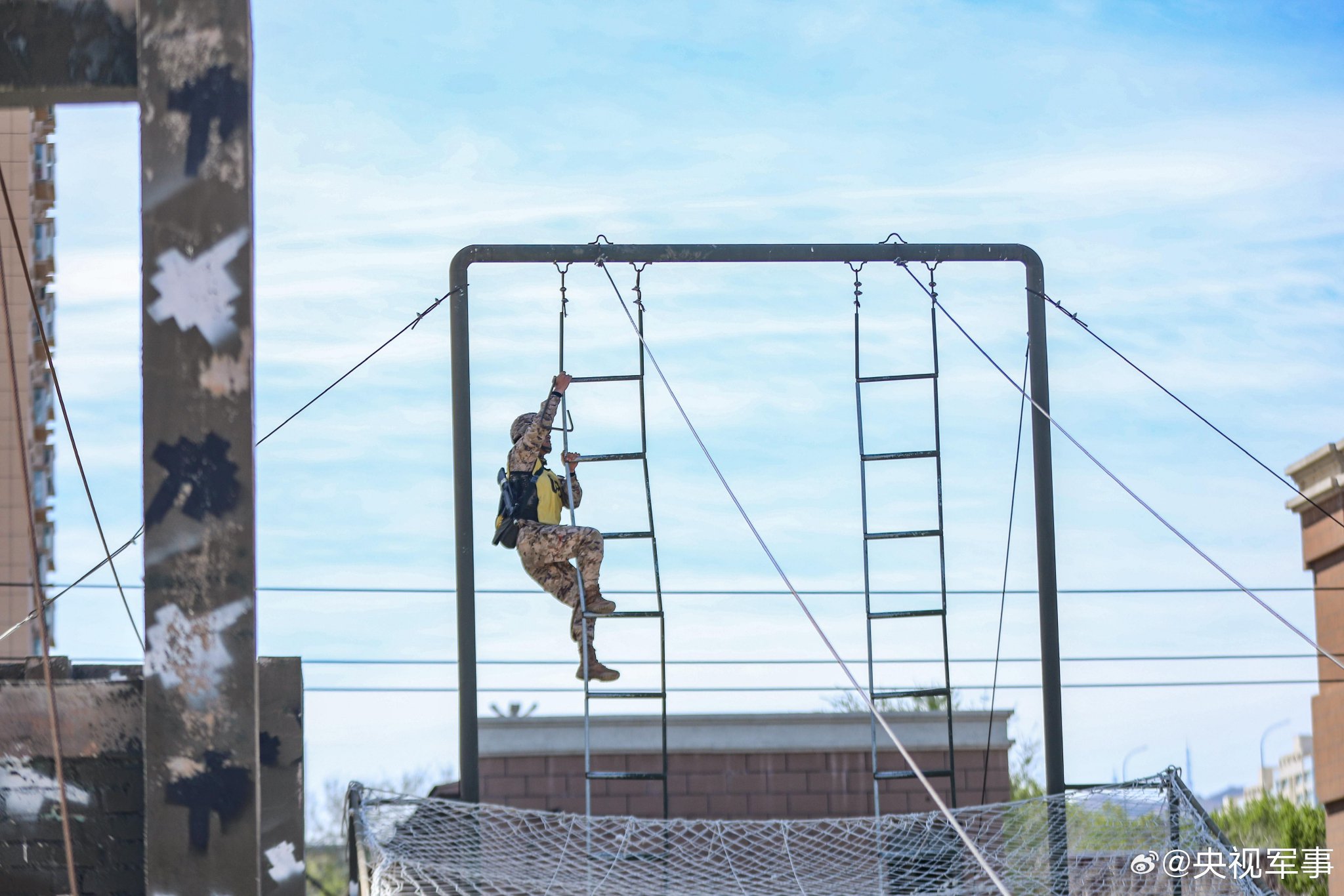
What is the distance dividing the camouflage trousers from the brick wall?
1843mm

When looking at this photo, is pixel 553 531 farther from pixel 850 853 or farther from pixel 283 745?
pixel 283 745

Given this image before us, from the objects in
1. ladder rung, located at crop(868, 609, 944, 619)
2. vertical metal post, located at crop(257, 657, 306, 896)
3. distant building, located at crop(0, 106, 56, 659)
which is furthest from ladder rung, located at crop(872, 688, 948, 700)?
distant building, located at crop(0, 106, 56, 659)

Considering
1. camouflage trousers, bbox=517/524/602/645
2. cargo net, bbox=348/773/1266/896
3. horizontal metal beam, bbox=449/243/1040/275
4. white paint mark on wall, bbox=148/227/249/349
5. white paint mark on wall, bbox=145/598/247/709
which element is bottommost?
cargo net, bbox=348/773/1266/896

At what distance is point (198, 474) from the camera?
3.92 metres

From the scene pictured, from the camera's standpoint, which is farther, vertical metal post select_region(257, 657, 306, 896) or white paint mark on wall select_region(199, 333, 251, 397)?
vertical metal post select_region(257, 657, 306, 896)

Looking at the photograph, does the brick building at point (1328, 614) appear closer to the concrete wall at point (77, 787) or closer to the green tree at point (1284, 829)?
the green tree at point (1284, 829)

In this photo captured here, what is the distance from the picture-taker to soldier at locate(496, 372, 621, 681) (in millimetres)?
9523

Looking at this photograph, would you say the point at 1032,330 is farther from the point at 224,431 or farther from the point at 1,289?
the point at 1,289

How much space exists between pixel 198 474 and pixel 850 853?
5.58 m

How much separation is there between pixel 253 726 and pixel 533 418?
564cm

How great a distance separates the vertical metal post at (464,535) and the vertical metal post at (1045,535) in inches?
128

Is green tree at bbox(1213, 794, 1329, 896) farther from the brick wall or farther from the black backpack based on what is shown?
the black backpack

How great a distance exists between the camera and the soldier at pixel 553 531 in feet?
31.2

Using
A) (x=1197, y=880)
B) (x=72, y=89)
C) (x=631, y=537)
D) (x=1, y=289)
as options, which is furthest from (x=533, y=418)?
(x=1, y=289)
